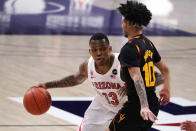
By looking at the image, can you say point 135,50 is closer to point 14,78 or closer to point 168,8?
point 14,78

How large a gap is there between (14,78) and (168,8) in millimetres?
6818

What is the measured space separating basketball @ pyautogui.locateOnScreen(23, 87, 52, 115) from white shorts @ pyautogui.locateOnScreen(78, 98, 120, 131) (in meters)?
0.46

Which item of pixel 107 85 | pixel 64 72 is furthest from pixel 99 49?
pixel 64 72

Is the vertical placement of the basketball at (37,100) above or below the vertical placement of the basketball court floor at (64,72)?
above

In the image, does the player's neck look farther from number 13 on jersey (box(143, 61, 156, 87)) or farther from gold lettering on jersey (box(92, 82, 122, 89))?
number 13 on jersey (box(143, 61, 156, 87))

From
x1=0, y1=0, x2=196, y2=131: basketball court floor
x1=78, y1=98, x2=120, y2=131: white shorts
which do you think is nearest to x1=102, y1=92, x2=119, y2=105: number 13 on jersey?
x1=78, y1=98, x2=120, y2=131: white shorts

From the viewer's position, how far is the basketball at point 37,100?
196 inches

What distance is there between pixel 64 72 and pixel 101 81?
445 centimetres

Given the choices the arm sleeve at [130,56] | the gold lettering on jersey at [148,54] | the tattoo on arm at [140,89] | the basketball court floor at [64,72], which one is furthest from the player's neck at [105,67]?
the basketball court floor at [64,72]

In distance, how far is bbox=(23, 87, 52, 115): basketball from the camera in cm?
498

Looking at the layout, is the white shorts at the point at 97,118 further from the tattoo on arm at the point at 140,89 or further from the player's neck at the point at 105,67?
the tattoo on arm at the point at 140,89

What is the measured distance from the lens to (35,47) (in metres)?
11.3

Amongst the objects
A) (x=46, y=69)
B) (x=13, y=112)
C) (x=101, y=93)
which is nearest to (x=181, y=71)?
(x=46, y=69)

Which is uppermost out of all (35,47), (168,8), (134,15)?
(134,15)
